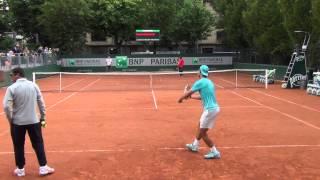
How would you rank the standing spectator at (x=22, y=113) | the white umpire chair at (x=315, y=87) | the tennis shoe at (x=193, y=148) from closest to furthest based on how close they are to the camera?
the standing spectator at (x=22, y=113), the tennis shoe at (x=193, y=148), the white umpire chair at (x=315, y=87)

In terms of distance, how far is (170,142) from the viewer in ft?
39.2

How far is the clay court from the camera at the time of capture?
9109mm

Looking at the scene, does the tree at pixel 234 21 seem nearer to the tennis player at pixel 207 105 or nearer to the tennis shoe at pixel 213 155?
the tennis player at pixel 207 105

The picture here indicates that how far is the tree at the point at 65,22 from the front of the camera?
5138 centimetres

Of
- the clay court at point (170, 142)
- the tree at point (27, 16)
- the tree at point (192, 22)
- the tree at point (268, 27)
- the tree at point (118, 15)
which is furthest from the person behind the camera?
the tree at point (192, 22)

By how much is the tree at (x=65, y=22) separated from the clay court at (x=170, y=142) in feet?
106

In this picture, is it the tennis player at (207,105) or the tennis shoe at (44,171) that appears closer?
the tennis shoe at (44,171)

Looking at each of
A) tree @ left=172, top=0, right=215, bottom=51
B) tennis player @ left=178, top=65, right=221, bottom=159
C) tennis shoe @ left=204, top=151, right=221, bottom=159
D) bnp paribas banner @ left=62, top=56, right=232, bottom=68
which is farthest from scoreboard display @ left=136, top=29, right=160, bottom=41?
tennis shoe @ left=204, top=151, right=221, bottom=159

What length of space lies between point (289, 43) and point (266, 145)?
25.5m

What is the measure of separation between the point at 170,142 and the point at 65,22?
42.5 m

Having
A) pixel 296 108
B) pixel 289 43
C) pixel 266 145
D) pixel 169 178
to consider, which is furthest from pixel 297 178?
pixel 289 43

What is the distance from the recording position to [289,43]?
117 feet

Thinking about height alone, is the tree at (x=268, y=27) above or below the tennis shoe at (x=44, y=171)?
above

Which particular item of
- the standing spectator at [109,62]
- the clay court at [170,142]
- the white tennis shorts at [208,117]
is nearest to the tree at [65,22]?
the standing spectator at [109,62]
